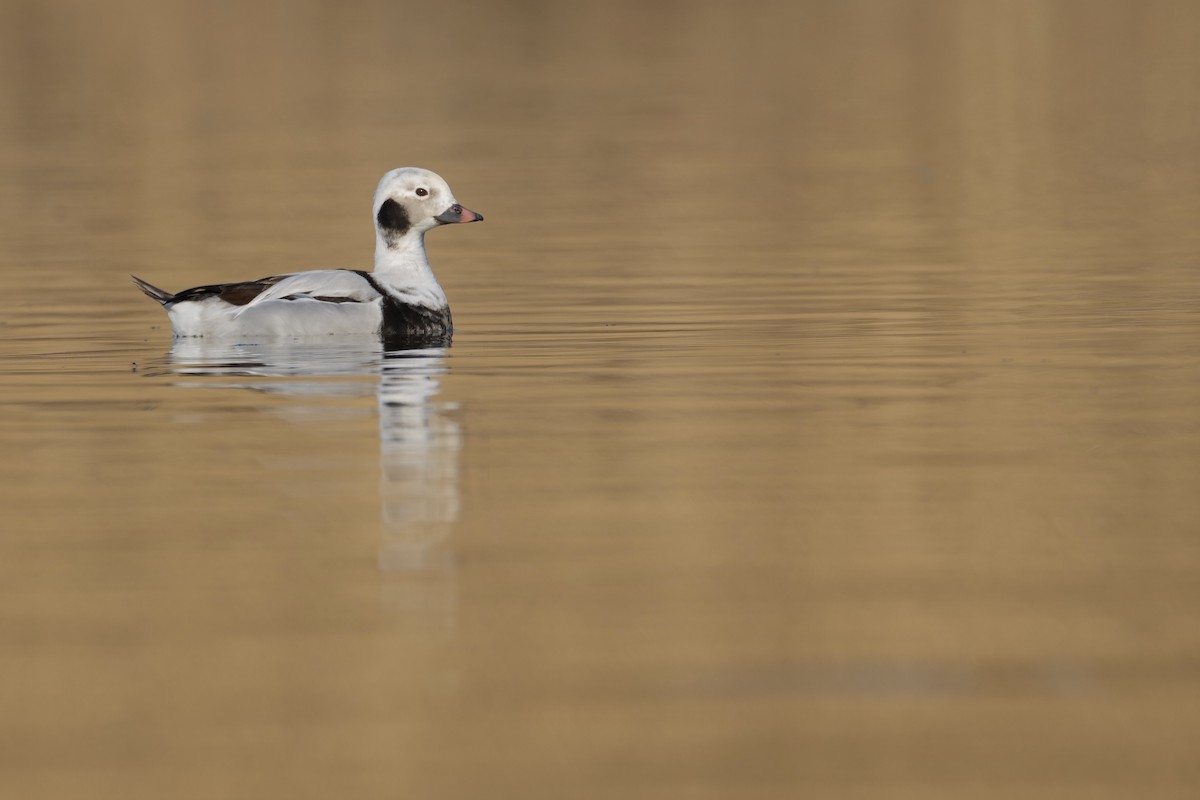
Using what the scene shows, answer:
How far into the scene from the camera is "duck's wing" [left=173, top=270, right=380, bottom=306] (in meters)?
15.0

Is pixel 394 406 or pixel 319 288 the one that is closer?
pixel 394 406

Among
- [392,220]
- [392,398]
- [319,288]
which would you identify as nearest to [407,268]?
[392,220]

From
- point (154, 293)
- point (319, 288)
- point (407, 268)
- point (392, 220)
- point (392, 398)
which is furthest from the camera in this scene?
point (392, 220)

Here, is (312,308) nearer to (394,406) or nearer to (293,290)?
(293,290)

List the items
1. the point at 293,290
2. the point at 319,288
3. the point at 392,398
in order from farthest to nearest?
the point at 319,288 → the point at 293,290 → the point at 392,398

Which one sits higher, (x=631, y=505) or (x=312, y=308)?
(x=312, y=308)

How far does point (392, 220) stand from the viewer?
16078 mm

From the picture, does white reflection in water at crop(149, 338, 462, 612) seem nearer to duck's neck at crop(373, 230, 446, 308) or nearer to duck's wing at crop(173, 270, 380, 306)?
duck's wing at crop(173, 270, 380, 306)

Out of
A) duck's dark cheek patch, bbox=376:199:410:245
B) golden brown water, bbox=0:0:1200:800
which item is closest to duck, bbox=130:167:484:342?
golden brown water, bbox=0:0:1200:800

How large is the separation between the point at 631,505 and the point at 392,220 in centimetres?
705

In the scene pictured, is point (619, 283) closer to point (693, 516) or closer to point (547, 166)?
point (693, 516)

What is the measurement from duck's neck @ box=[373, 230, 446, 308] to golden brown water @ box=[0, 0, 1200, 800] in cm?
47

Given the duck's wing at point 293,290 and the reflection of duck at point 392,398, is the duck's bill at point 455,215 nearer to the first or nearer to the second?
the duck's wing at point 293,290

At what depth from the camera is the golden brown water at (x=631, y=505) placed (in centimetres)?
632
